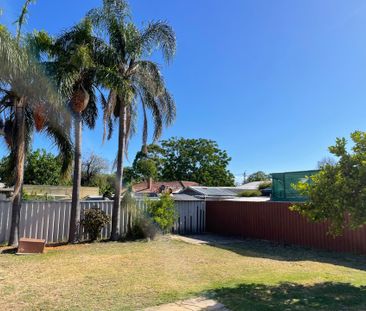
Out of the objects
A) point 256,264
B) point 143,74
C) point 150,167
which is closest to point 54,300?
point 256,264

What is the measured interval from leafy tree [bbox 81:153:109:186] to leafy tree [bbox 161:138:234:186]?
9.42 meters

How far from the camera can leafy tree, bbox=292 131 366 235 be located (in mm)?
6189

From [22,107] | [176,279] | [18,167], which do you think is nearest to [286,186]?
[176,279]

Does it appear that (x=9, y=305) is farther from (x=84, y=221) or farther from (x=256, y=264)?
(x=84, y=221)

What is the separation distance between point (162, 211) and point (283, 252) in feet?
16.1

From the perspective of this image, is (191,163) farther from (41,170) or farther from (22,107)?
(22,107)

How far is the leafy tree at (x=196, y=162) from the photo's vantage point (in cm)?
5228

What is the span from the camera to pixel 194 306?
5.36m

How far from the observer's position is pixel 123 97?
12398 millimetres

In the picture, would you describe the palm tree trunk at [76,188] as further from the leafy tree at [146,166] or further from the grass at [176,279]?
the leafy tree at [146,166]

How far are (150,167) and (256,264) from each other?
39394mm

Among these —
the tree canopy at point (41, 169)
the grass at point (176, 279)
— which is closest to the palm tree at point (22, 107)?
the grass at point (176, 279)

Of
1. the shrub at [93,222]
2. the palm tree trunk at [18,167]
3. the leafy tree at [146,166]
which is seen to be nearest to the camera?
the palm tree trunk at [18,167]

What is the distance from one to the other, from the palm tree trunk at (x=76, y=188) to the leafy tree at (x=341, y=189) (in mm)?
8128
